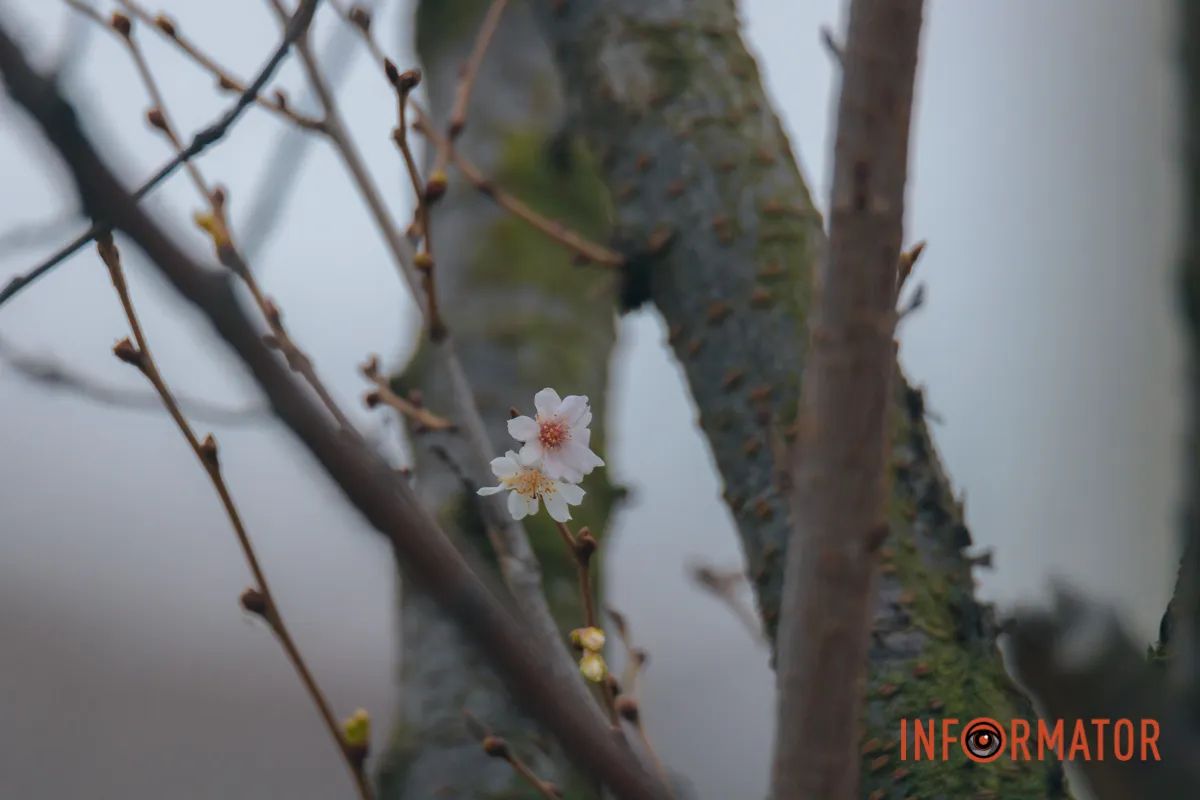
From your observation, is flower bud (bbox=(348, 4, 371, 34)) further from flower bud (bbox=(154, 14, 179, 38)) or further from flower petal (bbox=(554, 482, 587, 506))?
flower petal (bbox=(554, 482, 587, 506))

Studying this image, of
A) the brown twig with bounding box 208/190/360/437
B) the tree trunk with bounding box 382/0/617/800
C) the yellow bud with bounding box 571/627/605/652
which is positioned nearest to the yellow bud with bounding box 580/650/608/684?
the yellow bud with bounding box 571/627/605/652

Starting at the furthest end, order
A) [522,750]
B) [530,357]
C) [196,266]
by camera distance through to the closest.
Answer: [530,357] → [522,750] → [196,266]

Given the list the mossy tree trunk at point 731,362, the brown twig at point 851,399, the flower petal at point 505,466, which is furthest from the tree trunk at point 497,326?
the brown twig at point 851,399

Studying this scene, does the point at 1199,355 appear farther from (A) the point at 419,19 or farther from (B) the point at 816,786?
(A) the point at 419,19

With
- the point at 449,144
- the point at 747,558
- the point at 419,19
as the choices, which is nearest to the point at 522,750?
the point at 747,558

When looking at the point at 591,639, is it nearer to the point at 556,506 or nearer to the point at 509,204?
the point at 556,506

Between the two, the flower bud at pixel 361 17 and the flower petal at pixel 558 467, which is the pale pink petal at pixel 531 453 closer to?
the flower petal at pixel 558 467

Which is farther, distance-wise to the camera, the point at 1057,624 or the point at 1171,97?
the point at 1171,97

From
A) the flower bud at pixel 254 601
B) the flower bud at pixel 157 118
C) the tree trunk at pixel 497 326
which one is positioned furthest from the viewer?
the tree trunk at pixel 497 326
